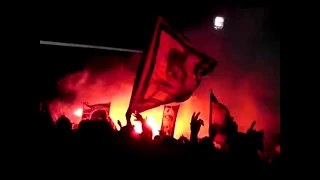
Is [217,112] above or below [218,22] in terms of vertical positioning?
below

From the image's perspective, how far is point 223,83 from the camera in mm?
1974

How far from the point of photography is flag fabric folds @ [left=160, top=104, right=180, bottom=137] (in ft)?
6.36

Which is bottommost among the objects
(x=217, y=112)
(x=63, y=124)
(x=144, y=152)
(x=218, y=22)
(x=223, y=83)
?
(x=144, y=152)

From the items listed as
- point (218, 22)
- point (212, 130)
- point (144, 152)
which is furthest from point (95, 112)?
point (218, 22)

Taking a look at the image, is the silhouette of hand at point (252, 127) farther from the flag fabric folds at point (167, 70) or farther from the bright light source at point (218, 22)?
the bright light source at point (218, 22)

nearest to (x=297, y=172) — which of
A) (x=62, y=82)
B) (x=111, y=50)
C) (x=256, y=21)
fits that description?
(x=256, y=21)

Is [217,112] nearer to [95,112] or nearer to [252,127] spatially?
[252,127]

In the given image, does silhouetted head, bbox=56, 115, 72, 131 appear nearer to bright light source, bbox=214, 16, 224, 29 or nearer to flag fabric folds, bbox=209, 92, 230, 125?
flag fabric folds, bbox=209, 92, 230, 125

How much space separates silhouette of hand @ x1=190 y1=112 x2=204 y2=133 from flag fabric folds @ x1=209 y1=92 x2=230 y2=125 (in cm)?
8

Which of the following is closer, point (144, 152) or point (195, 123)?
point (144, 152)

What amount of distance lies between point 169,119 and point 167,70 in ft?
0.97

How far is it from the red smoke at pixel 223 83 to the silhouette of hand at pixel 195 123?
36 millimetres

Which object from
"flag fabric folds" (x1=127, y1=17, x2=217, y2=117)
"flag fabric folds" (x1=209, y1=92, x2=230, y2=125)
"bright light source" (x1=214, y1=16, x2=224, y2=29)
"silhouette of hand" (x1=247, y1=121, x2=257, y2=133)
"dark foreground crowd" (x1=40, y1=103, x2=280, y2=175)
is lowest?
"dark foreground crowd" (x1=40, y1=103, x2=280, y2=175)

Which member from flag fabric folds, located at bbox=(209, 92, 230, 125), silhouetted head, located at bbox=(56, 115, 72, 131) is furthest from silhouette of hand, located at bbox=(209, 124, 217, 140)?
silhouetted head, located at bbox=(56, 115, 72, 131)
